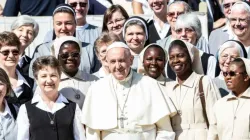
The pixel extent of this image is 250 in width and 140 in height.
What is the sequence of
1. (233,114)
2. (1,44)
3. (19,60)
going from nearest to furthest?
(233,114)
(1,44)
(19,60)

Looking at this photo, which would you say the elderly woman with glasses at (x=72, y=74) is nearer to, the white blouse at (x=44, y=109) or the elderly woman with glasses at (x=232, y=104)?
the white blouse at (x=44, y=109)

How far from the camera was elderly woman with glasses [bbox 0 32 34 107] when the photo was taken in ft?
38.6

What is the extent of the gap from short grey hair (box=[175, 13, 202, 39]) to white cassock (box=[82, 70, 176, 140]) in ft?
5.22

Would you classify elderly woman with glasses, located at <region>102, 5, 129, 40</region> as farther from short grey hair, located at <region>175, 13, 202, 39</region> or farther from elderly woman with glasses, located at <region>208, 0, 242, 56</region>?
elderly woman with glasses, located at <region>208, 0, 242, 56</region>

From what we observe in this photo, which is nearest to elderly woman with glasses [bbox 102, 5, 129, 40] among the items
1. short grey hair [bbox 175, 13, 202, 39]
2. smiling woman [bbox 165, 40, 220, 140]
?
short grey hair [bbox 175, 13, 202, 39]

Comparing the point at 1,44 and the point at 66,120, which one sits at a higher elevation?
the point at 1,44

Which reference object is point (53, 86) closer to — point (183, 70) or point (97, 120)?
point (97, 120)

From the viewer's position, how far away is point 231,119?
10805 millimetres

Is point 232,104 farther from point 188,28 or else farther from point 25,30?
point 25,30

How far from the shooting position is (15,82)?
11867 mm

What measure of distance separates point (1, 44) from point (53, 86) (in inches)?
45.3

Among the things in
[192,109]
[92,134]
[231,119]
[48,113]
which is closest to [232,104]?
[231,119]

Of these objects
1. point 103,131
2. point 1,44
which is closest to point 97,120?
point 103,131

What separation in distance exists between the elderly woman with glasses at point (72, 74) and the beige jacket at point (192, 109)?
1.08m
